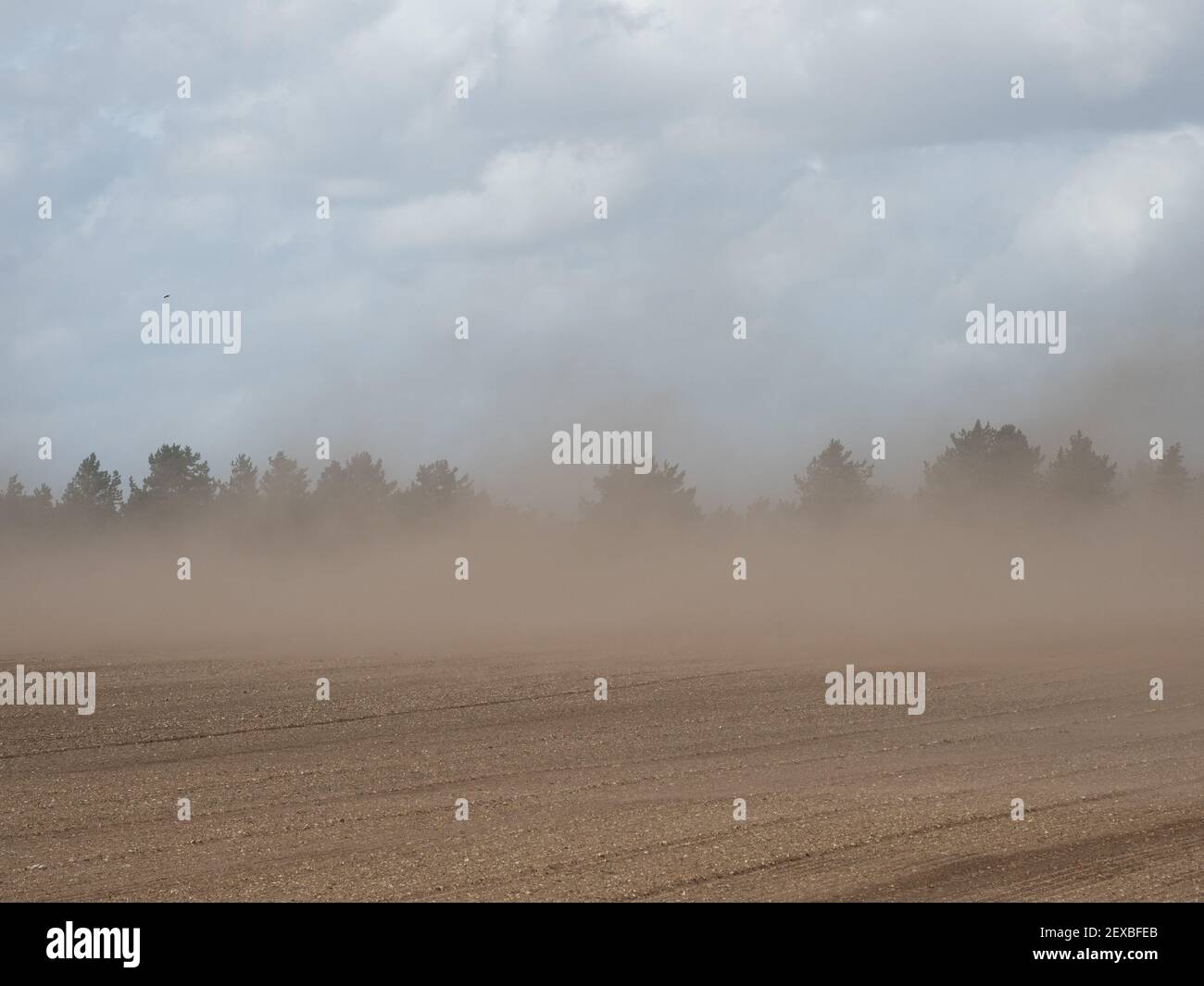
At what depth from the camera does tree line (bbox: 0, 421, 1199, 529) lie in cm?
8850

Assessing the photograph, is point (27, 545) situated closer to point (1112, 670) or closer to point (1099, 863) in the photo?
point (1112, 670)

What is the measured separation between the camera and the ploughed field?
14.9 m

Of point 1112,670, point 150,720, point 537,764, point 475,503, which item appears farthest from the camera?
point 475,503

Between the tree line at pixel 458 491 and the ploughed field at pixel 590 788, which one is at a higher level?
the tree line at pixel 458 491

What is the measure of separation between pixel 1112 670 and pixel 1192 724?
11083mm

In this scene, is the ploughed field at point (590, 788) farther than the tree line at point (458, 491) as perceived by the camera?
No

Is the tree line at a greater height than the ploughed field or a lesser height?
greater

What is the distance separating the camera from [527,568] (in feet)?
285

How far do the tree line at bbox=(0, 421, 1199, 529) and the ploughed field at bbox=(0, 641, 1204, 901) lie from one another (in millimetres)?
51891

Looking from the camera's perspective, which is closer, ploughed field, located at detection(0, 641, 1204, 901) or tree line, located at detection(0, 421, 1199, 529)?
ploughed field, located at detection(0, 641, 1204, 901)

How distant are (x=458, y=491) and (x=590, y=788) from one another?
73540 mm

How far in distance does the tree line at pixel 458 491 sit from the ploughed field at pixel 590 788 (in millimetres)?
51891

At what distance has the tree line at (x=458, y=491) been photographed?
88.5 meters
